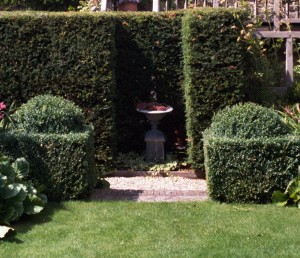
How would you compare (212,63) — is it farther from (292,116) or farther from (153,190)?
(153,190)

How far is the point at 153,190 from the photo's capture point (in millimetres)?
7938

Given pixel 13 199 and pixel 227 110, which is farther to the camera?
pixel 227 110

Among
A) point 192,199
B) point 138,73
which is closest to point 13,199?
point 192,199

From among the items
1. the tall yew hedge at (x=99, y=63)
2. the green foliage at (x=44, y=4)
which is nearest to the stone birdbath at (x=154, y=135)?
the tall yew hedge at (x=99, y=63)

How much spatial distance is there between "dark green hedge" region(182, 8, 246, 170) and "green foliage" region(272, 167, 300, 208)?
1.90 meters

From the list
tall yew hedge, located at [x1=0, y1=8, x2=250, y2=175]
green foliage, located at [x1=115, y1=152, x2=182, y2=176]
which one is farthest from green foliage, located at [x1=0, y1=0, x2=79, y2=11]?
green foliage, located at [x1=115, y1=152, x2=182, y2=176]

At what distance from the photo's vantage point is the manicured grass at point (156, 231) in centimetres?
566

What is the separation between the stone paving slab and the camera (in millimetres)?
7457

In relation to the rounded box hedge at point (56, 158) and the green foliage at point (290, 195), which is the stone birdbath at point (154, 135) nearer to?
the rounded box hedge at point (56, 158)

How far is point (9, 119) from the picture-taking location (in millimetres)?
7586

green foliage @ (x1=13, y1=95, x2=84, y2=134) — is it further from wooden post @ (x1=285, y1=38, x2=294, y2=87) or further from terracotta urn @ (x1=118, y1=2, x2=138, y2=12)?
terracotta urn @ (x1=118, y1=2, x2=138, y2=12)

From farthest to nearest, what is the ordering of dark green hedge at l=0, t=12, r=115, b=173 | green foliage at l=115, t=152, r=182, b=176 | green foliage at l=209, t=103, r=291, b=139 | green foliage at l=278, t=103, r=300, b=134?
green foliage at l=115, t=152, r=182, b=176
dark green hedge at l=0, t=12, r=115, b=173
green foliage at l=278, t=103, r=300, b=134
green foliage at l=209, t=103, r=291, b=139

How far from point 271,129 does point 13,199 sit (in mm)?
2875

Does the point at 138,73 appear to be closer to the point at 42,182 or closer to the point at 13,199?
the point at 42,182
